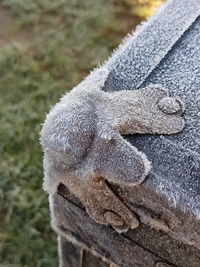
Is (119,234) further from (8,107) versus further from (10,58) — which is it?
(10,58)

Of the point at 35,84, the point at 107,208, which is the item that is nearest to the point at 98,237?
the point at 107,208

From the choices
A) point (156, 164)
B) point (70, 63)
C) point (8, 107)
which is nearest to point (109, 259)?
point (156, 164)

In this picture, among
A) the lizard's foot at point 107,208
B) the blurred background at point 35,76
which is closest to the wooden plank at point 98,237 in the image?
the lizard's foot at point 107,208

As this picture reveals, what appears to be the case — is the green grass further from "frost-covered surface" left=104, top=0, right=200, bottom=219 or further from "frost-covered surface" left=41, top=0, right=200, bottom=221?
"frost-covered surface" left=104, top=0, right=200, bottom=219

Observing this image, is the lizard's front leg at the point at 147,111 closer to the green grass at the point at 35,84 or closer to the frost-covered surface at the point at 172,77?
the frost-covered surface at the point at 172,77

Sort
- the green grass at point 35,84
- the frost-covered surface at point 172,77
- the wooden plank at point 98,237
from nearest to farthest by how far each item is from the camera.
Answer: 1. the frost-covered surface at point 172,77
2. the wooden plank at point 98,237
3. the green grass at point 35,84

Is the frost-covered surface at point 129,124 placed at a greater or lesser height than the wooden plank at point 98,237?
greater

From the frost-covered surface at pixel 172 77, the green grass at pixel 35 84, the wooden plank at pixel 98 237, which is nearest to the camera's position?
the frost-covered surface at pixel 172 77
